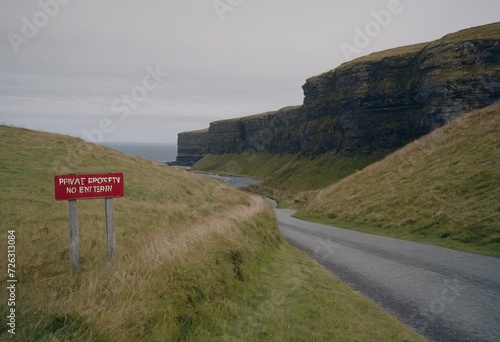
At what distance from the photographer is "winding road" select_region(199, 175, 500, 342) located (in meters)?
7.41

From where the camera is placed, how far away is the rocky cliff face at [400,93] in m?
78.7

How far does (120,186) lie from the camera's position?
26.1 feet

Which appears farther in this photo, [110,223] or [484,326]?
[110,223]

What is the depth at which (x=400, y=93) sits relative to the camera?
328 ft

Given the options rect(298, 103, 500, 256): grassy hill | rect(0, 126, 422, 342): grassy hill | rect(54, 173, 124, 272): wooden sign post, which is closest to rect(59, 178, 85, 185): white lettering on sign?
rect(54, 173, 124, 272): wooden sign post

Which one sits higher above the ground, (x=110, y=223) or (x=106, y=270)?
(x=110, y=223)

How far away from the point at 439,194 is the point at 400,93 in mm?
88265

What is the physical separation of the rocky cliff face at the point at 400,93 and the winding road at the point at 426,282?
2921 inches

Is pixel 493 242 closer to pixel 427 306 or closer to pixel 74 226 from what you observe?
pixel 427 306

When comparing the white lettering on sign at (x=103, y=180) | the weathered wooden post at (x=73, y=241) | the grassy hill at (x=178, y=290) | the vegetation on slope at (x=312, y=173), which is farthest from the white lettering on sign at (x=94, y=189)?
the vegetation on slope at (x=312, y=173)

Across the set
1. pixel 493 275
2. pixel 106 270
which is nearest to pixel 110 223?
pixel 106 270

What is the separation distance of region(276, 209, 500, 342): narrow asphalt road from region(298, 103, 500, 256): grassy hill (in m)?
1.94

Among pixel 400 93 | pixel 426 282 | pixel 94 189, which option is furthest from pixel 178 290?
pixel 400 93

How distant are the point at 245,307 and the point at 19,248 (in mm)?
4984
